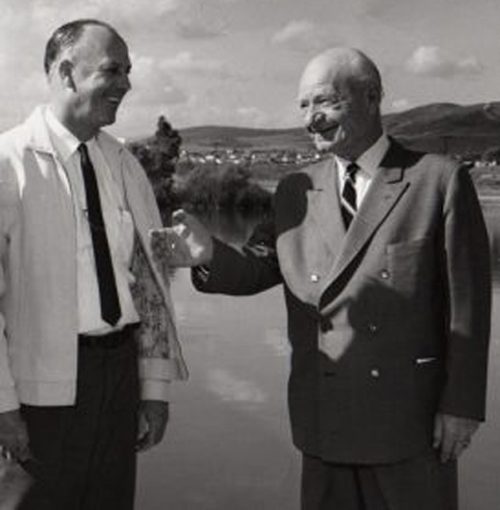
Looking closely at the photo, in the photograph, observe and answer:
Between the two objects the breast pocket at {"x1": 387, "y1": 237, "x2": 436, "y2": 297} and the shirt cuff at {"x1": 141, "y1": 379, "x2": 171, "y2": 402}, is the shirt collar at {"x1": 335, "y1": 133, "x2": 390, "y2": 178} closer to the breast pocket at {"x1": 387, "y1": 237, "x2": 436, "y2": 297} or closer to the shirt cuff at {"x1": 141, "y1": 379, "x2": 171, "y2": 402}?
the breast pocket at {"x1": 387, "y1": 237, "x2": 436, "y2": 297}

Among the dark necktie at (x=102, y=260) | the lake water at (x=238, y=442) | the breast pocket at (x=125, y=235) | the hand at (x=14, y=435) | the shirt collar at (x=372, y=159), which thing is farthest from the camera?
the lake water at (x=238, y=442)

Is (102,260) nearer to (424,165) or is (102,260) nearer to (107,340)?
(107,340)

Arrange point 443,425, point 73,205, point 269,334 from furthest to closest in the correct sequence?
1. point 269,334
2. point 443,425
3. point 73,205

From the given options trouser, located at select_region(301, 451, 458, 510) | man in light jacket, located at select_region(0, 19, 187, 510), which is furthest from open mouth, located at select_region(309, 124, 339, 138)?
trouser, located at select_region(301, 451, 458, 510)

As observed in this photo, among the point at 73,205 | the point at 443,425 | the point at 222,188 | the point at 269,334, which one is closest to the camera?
the point at 73,205

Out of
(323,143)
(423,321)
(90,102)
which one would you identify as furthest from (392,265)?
(90,102)

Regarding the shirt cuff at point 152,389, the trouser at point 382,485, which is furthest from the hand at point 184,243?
the trouser at point 382,485

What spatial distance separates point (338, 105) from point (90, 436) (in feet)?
4.22

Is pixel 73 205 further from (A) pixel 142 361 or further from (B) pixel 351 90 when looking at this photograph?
(B) pixel 351 90

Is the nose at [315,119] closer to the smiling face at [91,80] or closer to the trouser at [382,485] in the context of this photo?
the smiling face at [91,80]

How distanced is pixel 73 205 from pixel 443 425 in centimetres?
135

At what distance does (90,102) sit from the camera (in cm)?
272

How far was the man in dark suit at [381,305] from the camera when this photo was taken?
9.30 ft

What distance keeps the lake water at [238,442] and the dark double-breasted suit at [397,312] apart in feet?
13.1
